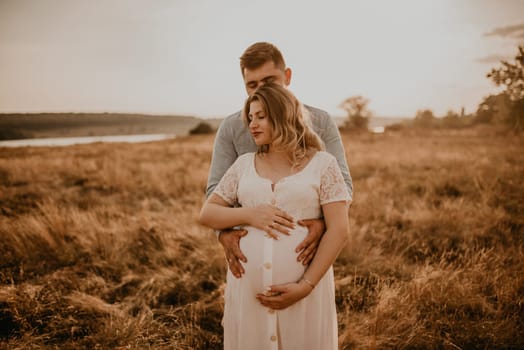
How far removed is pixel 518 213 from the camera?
5758 mm

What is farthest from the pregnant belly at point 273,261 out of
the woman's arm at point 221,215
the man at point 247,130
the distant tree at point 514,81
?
the distant tree at point 514,81

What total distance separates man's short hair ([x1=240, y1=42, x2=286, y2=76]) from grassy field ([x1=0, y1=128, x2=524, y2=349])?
8.06ft

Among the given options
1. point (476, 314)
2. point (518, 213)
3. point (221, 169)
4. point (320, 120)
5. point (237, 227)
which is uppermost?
point (320, 120)

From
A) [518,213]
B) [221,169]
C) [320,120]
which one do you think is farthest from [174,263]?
[518,213]

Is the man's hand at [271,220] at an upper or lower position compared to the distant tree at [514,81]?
lower

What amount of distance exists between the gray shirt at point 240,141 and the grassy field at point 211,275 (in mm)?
1546

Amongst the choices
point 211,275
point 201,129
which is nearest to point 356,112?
point 201,129

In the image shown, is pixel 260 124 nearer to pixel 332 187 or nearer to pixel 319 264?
pixel 332 187

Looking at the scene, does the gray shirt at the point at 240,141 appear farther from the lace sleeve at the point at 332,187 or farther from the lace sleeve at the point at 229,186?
the lace sleeve at the point at 332,187

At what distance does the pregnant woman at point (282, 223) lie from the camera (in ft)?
5.64

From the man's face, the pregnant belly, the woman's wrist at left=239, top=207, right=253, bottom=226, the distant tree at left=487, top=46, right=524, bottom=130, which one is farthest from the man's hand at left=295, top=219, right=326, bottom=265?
the distant tree at left=487, top=46, right=524, bottom=130

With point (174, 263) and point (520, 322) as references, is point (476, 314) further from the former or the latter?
point (174, 263)

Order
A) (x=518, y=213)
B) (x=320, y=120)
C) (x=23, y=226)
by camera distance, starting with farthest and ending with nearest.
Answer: (x=518, y=213), (x=23, y=226), (x=320, y=120)

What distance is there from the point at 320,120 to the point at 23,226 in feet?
17.7
